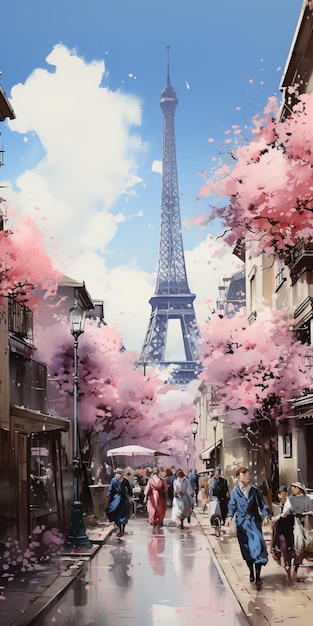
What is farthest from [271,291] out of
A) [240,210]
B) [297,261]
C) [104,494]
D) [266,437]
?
[240,210]

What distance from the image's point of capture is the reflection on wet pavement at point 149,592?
38.0ft

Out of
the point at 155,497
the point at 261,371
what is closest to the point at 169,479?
the point at 261,371

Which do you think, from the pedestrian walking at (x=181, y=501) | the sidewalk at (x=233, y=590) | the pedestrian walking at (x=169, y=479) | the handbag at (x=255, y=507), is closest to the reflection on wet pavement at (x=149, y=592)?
the sidewalk at (x=233, y=590)

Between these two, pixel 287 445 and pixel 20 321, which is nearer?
pixel 20 321

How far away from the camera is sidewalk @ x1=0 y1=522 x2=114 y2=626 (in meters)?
11.5

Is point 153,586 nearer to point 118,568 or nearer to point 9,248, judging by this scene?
point 118,568

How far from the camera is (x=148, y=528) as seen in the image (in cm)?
3130

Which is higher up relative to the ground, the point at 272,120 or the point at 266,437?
the point at 272,120

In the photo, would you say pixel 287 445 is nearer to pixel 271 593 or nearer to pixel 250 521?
pixel 250 521

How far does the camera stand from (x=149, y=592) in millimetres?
14172

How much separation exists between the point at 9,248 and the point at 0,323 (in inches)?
70.4

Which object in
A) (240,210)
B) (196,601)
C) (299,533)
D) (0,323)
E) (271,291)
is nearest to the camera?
(196,601)

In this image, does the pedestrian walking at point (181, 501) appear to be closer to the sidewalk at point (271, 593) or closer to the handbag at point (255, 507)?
the sidewalk at point (271, 593)

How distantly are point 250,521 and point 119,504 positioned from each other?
1215cm
